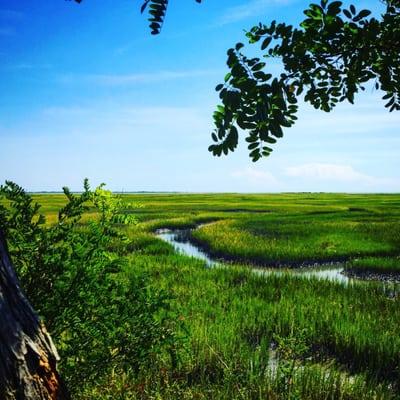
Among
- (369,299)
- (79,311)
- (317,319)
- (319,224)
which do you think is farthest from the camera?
(319,224)

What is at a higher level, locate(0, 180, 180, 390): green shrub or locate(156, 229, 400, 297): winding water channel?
locate(0, 180, 180, 390): green shrub

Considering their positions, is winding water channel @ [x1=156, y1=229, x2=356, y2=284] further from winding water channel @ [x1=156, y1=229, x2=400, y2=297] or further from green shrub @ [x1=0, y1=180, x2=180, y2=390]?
green shrub @ [x1=0, y1=180, x2=180, y2=390]

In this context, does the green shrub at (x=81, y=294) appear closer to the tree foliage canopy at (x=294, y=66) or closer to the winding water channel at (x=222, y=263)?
the tree foliage canopy at (x=294, y=66)

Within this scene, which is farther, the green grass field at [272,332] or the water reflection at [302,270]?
the water reflection at [302,270]

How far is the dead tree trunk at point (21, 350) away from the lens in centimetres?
150

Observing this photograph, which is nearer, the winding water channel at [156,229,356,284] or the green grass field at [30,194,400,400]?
the green grass field at [30,194,400,400]

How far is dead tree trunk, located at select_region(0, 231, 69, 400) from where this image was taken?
1.50 meters

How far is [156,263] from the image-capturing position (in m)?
13.1

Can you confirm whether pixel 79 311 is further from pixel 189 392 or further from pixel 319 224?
pixel 319 224

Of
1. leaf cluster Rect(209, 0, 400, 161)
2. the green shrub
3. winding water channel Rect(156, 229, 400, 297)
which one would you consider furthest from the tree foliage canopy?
winding water channel Rect(156, 229, 400, 297)

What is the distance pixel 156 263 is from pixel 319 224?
45.6 feet

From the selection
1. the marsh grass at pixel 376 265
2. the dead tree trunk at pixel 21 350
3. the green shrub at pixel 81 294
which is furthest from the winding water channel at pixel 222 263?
the dead tree trunk at pixel 21 350

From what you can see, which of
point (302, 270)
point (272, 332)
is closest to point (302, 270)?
point (302, 270)

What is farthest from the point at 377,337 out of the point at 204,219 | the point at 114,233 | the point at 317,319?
the point at 204,219
